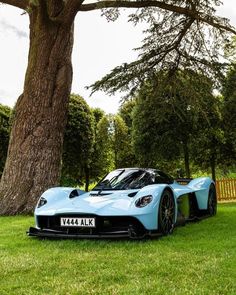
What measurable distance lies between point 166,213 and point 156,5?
25.3 feet

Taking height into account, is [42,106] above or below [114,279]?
above

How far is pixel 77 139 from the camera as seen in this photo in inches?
1023

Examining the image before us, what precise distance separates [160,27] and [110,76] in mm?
2478

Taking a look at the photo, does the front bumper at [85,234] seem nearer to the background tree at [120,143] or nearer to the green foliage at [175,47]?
the green foliage at [175,47]

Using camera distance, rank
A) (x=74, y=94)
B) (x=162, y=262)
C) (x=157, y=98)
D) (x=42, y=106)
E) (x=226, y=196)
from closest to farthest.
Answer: (x=162, y=262) < (x=42, y=106) < (x=157, y=98) < (x=226, y=196) < (x=74, y=94)

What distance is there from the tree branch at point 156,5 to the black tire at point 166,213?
6.49 m

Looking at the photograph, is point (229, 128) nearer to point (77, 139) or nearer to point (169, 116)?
point (169, 116)

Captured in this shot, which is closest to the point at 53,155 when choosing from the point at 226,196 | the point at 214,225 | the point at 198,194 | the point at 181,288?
the point at 198,194

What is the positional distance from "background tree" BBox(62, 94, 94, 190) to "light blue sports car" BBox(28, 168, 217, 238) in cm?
1797

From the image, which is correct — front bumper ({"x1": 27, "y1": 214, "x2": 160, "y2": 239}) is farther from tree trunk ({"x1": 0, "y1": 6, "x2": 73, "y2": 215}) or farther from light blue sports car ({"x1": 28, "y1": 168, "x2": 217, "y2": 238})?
tree trunk ({"x1": 0, "y1": 6, "x2": 73, "y2": 215})

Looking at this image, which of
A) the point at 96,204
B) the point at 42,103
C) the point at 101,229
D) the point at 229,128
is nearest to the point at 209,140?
the point at 229,128

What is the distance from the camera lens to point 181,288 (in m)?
3.87

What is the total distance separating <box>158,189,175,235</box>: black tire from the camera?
6.54 meters

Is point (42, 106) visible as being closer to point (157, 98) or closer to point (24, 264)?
point (157, 98)
